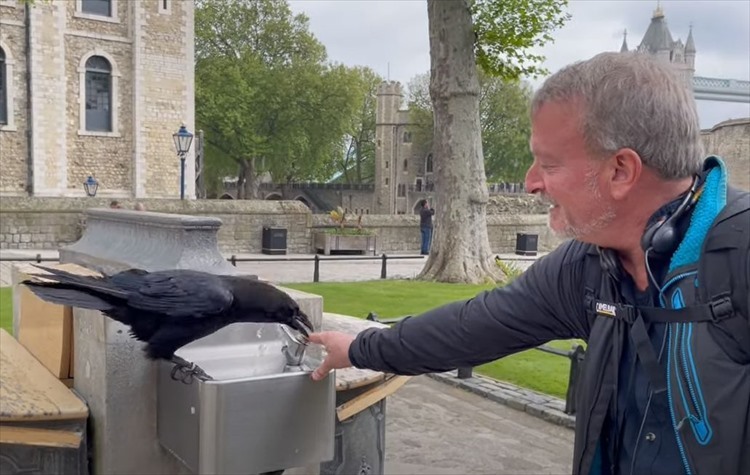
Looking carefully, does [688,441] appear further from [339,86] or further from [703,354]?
[339,86]

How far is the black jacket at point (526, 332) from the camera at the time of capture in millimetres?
1786

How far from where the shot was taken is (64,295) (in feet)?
7.79

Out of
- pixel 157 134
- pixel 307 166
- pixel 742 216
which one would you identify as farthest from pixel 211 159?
pixel 742 216

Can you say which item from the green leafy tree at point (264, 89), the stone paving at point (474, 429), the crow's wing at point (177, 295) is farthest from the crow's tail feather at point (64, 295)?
the green leafy tree at point (264, 89)

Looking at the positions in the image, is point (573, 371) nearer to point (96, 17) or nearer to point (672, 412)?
point (672, 412)

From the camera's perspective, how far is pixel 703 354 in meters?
1.49

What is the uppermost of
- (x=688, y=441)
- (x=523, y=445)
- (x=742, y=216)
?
(x=742, y=216)

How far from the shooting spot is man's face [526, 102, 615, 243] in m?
1.73

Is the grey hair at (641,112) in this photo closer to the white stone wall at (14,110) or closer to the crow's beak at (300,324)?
the crow's beak at (300,324)

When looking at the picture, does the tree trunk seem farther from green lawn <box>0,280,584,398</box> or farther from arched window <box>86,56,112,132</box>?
arched window <box>86,56,112,132</box>

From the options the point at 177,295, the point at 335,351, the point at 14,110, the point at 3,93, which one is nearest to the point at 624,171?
the point at 335,351

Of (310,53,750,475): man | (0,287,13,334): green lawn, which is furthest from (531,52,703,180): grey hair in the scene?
(0,287,13,334): green lawn

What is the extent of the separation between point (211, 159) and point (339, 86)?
30.5ft

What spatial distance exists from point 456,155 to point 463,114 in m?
0.85
